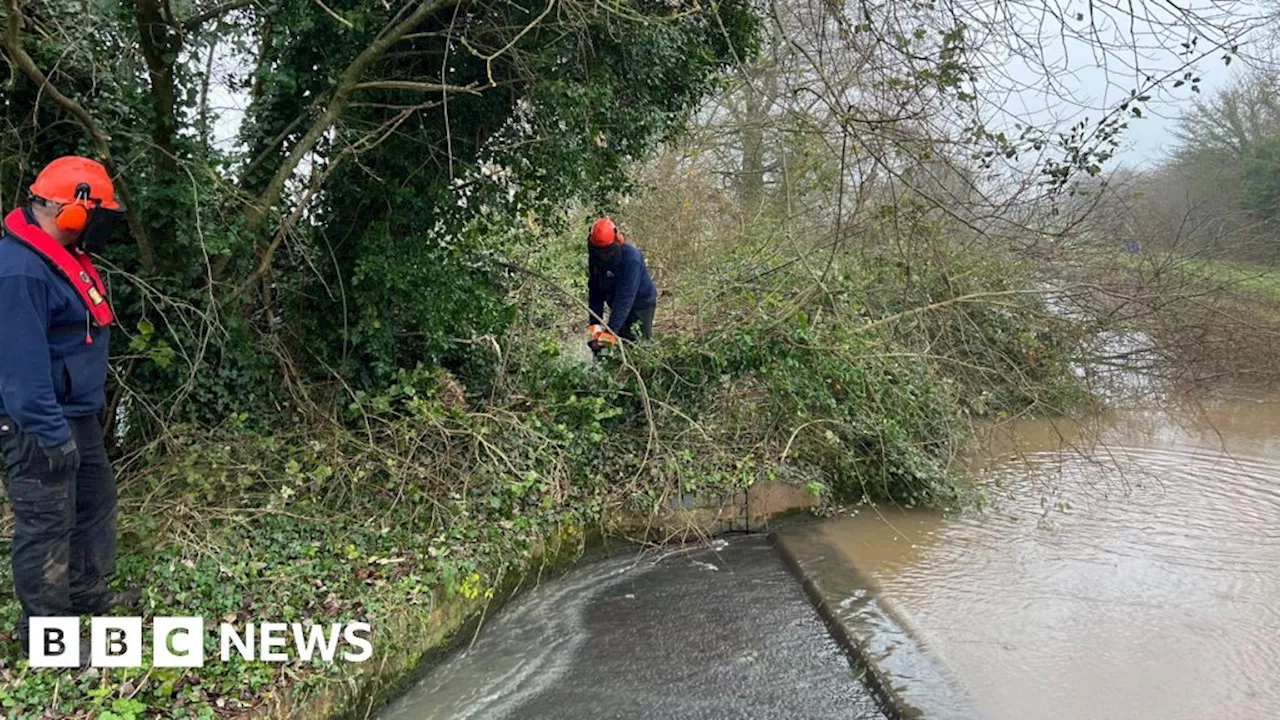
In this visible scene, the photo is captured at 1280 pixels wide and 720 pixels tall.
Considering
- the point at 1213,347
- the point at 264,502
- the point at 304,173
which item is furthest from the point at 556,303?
the point at 1213,347

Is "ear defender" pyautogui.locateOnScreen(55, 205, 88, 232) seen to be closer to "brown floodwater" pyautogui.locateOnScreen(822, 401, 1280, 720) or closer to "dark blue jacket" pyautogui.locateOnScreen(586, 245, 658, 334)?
"dark blue jacket" pyautogui.locateOnScreen(586, 245, 658, 334)

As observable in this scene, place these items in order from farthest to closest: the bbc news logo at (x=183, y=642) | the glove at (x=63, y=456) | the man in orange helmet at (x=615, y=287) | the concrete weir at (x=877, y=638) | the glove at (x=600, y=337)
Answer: the man in orange helmet at (x=615, y=287)
the glove at (x=600, y=337)
the concrete weir at (x=877, y=638)
the bbc news logo at (x=183, y=642)
the glove at (x=63, y=456)

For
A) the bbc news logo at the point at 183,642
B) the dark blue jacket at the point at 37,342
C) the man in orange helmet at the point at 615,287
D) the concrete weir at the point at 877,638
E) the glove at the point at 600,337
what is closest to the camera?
the dark blue jacket at the point at 37,342

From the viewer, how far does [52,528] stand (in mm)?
3398

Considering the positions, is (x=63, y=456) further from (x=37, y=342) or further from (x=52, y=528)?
(x=37, y=342)

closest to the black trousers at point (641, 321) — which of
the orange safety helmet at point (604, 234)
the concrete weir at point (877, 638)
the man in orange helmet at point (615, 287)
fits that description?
the man in orange helmet at point (615, 287)

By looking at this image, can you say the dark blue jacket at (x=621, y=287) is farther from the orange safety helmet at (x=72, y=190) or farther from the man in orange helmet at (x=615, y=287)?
the orange safety helmet at (x=72, y=190)

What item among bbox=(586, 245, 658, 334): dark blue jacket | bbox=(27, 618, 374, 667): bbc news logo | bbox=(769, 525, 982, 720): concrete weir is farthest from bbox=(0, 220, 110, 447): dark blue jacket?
bbox=(586, 245, 658, 334): dark blue jacket

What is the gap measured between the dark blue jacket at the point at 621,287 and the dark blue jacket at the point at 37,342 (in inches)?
159

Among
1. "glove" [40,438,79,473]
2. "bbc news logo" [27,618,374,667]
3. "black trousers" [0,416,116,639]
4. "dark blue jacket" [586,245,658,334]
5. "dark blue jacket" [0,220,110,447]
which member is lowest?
"bbc news logo" [27,618,374,667]

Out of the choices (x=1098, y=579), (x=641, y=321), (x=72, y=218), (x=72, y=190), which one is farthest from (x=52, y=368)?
(x=1098, y=579)

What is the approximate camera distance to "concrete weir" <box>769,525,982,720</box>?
401cm

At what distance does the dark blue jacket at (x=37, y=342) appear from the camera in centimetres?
317

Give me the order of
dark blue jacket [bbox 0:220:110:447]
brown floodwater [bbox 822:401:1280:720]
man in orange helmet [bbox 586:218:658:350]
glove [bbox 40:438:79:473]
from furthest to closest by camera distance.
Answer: man in orange helmet [bbox 586:218:658:350] → brown floodwater [bbox 822:401:1280:720] → glove [bbox 40:438:79:473] → dark blue jacket [bbox 0:220:110:447]
